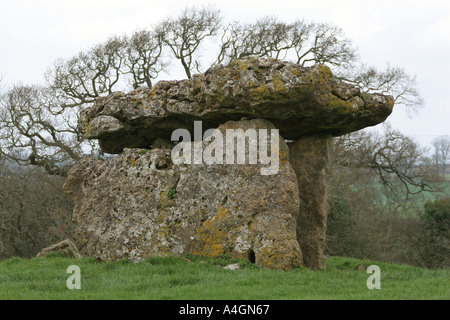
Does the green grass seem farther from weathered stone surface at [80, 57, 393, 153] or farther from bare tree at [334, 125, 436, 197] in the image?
bare tree at [334, 125, 436, 197]

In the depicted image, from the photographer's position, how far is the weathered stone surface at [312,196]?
13477mm

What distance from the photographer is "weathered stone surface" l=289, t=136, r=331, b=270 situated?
13.5 metres

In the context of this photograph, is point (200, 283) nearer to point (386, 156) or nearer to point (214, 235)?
point (214, 235)

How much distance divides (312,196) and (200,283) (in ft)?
16.7

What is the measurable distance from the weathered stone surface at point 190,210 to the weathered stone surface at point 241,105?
0.63 m

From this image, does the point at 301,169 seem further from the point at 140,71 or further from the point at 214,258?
the point at 140,71

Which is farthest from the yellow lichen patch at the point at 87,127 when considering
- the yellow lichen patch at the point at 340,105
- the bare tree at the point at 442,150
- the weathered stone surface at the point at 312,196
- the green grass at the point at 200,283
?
the bare tree at the point at 442,150

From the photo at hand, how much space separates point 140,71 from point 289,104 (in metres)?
19.2

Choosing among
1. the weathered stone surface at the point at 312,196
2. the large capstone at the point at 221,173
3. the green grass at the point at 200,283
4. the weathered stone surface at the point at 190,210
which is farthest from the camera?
the weathered stone surface at the point at 312,196

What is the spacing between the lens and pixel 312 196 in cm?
1354

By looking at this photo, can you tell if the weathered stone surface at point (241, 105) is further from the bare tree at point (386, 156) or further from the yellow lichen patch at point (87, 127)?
the bare tree at point (386, 156)

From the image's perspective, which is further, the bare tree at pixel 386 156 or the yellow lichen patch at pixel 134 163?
the bare tree at pixel 386 156

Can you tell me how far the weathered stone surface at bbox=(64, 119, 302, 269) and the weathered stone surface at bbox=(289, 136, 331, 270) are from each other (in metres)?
1.80
